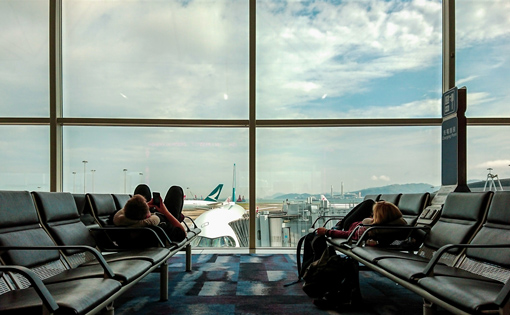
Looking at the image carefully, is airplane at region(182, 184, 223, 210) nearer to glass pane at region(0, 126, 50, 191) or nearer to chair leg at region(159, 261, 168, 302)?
glass pane at region(0, 126, 50, 191)

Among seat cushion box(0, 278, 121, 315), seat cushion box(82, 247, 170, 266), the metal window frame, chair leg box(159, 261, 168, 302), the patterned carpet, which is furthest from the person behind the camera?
the metal window frame

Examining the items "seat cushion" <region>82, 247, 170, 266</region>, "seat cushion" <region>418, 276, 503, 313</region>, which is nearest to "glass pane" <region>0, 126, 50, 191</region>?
"seat cushion" <region>82, 247, 170, 266</region>

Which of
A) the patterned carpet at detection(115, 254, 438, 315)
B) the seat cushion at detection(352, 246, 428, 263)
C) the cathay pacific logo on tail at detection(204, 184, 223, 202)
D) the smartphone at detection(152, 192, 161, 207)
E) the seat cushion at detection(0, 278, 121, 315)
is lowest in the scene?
the patterned carpet at detection(115, 254, 438, 315)

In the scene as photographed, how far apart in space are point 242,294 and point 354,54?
4.01m

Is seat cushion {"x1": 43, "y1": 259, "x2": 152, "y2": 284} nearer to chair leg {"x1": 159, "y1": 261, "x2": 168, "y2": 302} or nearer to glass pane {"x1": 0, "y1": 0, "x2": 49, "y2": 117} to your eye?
chair leg {"x1": 159, "y1": 261, "x2": 168, "y2": 302}

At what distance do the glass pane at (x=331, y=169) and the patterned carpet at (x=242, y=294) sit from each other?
142 centimetres

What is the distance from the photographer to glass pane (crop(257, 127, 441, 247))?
5.56 metres

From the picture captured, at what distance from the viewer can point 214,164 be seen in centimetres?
562

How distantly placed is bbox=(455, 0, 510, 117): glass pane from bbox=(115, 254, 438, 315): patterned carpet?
3465mm

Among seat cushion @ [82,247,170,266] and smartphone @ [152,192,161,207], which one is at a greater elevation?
smartphone @ [152,192,161,207]

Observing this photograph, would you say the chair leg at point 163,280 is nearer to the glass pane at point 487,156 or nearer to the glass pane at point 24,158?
the glass pane at point 24,158

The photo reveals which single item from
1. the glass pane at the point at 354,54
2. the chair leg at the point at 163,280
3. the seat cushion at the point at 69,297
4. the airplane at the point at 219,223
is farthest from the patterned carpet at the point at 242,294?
the glass pane at the point at 354,54

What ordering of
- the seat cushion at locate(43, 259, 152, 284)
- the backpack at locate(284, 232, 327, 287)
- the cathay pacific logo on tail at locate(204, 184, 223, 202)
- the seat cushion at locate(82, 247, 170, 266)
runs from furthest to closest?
1. the cathay pacific logo on tail at locate(204, 184, 223, 202)
2. the backpack at locate(284, 232, 327, 287)
3. the seat cushion at locate(82, 247, 170, 266)
4. the seat cushion at locate(43, 259, 152, 284)

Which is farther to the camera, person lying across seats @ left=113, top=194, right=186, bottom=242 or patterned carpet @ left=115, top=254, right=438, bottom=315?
person lying across seats @ left=113, top=194, right=186, bottom=242
